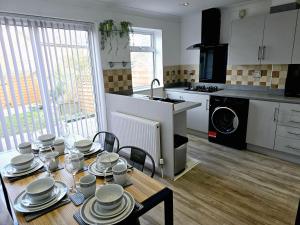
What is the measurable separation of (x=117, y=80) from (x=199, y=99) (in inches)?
58.9

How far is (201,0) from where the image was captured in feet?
9.88

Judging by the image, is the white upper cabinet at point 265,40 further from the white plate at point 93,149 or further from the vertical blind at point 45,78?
the white plate at point 93,149

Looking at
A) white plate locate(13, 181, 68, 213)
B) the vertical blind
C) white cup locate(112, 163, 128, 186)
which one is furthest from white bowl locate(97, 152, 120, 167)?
the vertical blind

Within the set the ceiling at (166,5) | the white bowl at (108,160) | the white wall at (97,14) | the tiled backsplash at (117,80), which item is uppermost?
the ceiling at (166,5)

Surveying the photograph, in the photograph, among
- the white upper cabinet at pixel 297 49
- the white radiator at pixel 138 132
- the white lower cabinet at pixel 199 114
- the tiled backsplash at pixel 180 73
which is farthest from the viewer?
the tiled backsplash at pixel 180 73

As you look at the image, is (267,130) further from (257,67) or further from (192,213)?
(192,213)

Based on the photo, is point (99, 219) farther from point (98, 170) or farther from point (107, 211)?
point (98, 170)

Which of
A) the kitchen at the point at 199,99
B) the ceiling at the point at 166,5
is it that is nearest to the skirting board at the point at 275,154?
the kitchen at the point at 199,99

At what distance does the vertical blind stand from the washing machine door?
6.42 ft

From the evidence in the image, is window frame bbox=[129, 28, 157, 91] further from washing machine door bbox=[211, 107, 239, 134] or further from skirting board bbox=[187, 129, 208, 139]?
washing machine door bbox=[211, 107, 239, 134]

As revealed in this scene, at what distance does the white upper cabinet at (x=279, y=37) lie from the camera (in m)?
2.60

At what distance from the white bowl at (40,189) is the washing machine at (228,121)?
2.75 meters

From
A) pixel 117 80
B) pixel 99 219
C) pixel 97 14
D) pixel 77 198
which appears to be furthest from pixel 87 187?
pixel 97 14

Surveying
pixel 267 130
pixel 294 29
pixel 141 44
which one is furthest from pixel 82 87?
pixel 294 29
